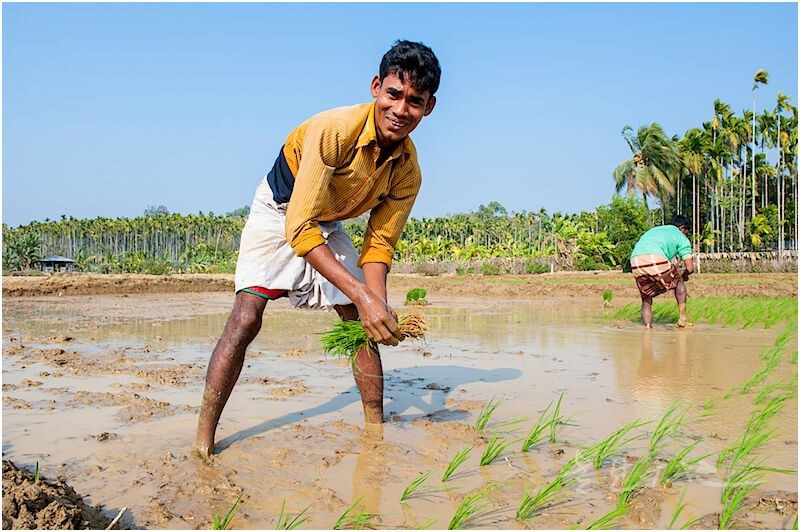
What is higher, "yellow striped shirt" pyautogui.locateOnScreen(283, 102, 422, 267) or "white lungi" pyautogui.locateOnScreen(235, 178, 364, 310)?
"yellow striped shirt" pyautogui.locateOnScreen(283, 102, 422, 267)

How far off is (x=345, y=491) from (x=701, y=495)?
1170mm

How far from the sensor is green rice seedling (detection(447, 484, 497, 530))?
71.2 inches

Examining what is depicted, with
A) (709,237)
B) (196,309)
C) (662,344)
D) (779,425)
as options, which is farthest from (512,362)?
(709,237)

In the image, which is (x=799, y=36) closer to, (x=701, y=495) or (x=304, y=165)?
(x=701, y=495)

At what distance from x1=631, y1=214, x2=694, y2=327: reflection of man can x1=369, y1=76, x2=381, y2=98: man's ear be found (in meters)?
5.00

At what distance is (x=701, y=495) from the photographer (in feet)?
6.79

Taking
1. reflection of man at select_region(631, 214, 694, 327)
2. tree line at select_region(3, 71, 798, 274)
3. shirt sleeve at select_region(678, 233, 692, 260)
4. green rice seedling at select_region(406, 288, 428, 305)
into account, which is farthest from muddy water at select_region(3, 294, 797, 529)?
tree line at select_region(3, 71, 798, 274)

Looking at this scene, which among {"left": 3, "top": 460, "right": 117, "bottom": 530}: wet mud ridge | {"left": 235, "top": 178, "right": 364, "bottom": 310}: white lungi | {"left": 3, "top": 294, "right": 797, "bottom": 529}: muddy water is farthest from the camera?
{"left": 235, "top": 178, "right": 364, "bottom": 310}: white lungi

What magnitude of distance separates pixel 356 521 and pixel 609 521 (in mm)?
742

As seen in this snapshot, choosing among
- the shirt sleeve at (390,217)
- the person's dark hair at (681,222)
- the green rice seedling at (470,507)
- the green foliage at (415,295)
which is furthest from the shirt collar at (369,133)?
the green foliage at (415,295)

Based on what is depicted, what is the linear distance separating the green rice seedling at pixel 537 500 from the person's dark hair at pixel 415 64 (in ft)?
4.91

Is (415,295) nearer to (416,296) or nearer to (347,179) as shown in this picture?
(416,296)

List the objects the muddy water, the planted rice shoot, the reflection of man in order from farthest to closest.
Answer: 1. the planted rice shoot
2. the reflection of man
3. the muddy water

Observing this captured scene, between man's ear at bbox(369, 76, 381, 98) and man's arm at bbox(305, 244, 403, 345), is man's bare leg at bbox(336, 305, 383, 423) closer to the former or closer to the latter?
man's arm at bbox(305, 244, 403, 345)
